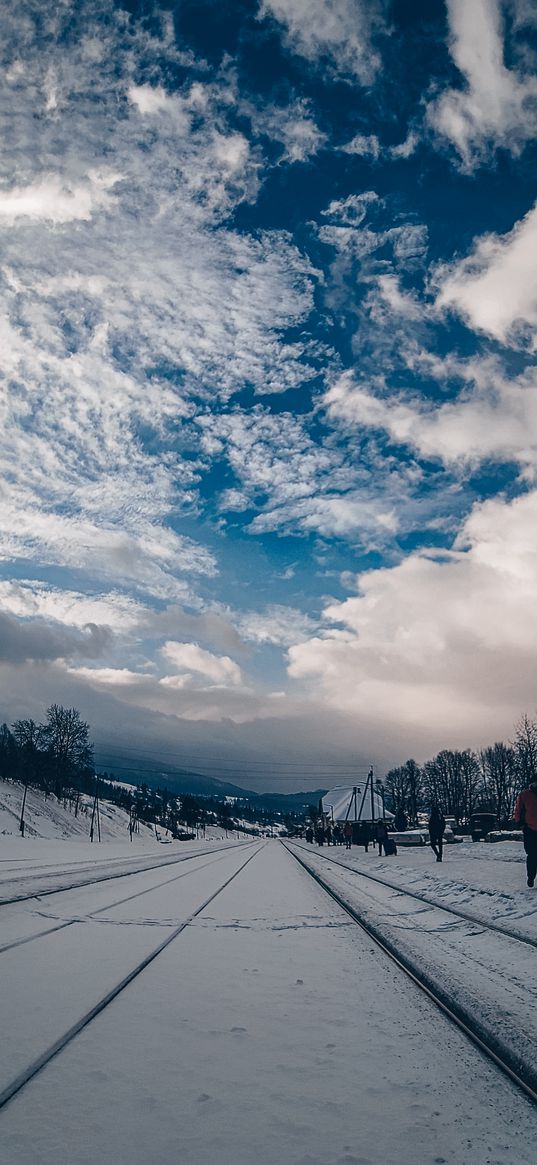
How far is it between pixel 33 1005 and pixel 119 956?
2.13 metres

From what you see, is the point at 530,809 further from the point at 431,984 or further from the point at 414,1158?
the point at 414,1158

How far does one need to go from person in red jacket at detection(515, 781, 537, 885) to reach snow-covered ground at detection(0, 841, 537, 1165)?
5464 millimetres

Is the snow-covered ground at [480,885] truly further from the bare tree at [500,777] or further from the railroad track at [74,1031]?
the bare tree at [500,777]

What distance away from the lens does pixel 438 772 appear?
108 metres

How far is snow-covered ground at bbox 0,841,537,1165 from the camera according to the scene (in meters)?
2.97

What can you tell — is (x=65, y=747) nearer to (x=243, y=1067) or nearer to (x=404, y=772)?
(x=404, y=772)

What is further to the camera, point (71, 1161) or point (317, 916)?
point (317, 916)

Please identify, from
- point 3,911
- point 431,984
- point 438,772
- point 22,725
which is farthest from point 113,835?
point 431,984

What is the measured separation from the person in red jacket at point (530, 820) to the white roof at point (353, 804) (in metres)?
63.3

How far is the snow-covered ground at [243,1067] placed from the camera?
297 centimetres

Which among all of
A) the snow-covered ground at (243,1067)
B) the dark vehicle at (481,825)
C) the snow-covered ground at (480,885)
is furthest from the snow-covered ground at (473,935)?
the dark vehicle at (481,825)

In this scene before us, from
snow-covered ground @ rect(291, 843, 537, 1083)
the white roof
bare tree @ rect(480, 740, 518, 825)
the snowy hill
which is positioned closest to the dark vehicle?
snow-covered ground @ rect(291, 843, 537, 1083)

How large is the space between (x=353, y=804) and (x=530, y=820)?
80.2 meters

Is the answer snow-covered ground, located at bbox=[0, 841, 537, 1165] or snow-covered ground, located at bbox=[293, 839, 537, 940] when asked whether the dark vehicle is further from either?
snow-covered ground, located at bbox=[0, 841, 537, 1165]
